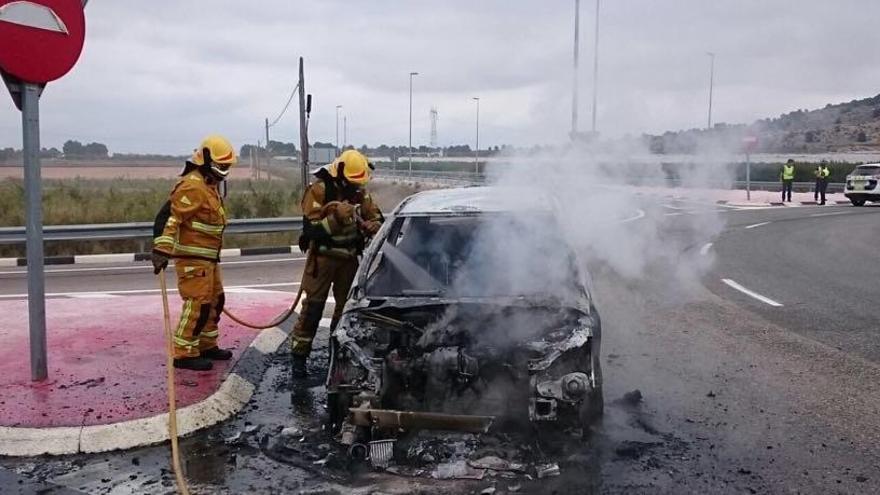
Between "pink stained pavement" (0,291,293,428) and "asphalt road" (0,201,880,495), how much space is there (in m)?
0.42

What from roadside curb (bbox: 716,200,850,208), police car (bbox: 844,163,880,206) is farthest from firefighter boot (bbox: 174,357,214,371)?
police car (bbox: 844,163,880,206)

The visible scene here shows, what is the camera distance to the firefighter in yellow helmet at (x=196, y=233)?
219 inches

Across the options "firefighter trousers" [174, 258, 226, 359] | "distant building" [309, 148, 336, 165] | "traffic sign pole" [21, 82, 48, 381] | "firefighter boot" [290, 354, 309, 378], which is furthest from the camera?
"distant building" [309, 148, 336, 165]

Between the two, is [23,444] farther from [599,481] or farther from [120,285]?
[120,285]

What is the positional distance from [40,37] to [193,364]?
8.43ft

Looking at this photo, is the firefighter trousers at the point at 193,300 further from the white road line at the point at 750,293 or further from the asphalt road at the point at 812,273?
the white road line at the point at 750,293

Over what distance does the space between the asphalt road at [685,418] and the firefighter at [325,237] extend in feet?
1.21

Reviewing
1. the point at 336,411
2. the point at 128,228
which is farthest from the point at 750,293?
the point at 128,228

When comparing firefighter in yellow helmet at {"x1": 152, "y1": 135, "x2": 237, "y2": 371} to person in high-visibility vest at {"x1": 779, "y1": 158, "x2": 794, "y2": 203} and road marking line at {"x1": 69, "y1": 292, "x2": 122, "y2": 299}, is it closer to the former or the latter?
road marking line at {"x1": 69, "y1": 292, "x2": 122, "y2": 299}

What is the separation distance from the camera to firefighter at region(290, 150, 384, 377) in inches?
240

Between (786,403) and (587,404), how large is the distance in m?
1.93

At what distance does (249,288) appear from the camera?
10281 millimetres

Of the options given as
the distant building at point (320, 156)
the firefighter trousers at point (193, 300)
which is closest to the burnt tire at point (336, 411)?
the firefighter trousers at point (193, 300)

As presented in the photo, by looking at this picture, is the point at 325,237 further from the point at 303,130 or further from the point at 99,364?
the point at 303,130
